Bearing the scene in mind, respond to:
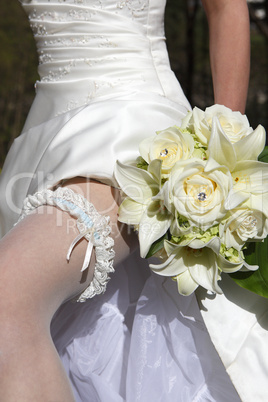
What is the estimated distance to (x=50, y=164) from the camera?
4.21ft

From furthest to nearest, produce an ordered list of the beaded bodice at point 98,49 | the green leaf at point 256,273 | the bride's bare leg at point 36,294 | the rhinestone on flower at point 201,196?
the beaded bodice at point 98,49, the green leaf at point 256,273, the rhinestone on flower at point 201,196, the bride's bare leg at point 36,294

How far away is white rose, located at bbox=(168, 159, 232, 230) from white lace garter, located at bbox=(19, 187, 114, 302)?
164 mm

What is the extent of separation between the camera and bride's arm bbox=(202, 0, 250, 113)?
141 centimetres

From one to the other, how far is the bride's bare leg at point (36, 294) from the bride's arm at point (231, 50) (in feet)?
1.67

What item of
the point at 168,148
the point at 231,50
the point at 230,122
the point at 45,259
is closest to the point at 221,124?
the point at 230,122

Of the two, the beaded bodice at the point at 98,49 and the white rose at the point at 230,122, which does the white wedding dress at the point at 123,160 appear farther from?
the white rose at the point at 230,122

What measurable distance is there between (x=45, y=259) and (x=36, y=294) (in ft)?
0.24

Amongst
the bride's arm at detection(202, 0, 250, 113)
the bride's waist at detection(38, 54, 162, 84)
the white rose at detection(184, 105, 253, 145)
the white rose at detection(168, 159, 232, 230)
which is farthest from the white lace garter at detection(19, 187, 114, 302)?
the bride's arm at detection(202, 0, 250, 113)

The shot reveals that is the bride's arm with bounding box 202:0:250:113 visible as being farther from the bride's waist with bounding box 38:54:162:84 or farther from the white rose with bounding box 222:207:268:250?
the white rose with bounding box 222:207:268:250

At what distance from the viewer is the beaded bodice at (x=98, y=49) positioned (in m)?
1.40

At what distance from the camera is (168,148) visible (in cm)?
115

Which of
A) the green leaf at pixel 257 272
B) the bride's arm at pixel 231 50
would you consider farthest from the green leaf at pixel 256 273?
the bride's arm at pixel 231 50

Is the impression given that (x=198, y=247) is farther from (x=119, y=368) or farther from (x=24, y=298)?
(x=119, y=368)

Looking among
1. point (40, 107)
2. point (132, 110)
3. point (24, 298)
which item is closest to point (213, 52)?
point (132, 110)
